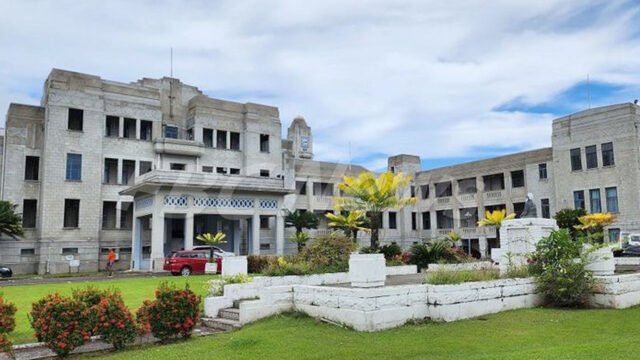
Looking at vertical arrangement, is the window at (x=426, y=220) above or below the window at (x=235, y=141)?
below

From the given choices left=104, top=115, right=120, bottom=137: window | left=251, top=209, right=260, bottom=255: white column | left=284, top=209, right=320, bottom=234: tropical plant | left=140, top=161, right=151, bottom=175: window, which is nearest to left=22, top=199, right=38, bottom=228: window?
left=104, top=115, right=120, bottom=137: window

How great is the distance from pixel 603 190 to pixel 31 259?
4115 centimetres

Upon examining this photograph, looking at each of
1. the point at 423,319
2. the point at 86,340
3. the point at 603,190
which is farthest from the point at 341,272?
the point at 603,190

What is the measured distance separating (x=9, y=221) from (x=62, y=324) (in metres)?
28.0

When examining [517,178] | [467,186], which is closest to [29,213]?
[467,186]

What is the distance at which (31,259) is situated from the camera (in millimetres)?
35906

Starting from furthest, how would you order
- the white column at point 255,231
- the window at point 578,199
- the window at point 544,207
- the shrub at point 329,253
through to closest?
the window at point 544,207 → the window at point 578,199 → the white column at point 255,231 → the shrub at point 329,253

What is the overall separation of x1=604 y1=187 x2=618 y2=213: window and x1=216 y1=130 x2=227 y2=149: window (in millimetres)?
30517

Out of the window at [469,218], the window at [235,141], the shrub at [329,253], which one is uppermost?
the window at [235,141]

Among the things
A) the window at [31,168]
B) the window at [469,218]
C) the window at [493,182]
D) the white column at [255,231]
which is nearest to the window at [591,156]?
the window at [493,182]

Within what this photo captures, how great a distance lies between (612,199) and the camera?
39.4 metres

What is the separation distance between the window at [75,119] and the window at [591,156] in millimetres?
38213

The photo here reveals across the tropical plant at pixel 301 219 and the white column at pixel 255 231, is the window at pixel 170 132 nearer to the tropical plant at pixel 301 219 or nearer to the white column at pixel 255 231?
the tropical plant at pixel 301 219

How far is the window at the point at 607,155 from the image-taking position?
39344 millimetres
